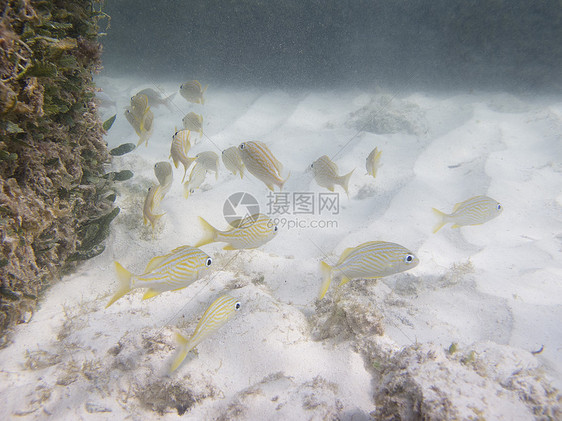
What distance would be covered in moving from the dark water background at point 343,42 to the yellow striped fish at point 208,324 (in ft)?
45.8

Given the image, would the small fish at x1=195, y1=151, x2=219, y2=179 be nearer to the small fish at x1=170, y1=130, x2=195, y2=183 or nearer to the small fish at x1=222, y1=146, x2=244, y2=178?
the small fish at x1=222, y1=146, x2=244, y2=178

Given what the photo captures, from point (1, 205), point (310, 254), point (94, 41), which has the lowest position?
point (310, 254)

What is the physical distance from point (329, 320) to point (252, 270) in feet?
4.87

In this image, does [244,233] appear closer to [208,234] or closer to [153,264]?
[208,234]

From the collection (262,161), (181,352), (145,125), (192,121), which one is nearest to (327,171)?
(262,161)

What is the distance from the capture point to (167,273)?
225 cm

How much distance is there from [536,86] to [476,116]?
5.04 meters

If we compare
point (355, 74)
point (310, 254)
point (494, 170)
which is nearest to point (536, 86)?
point (355, 74)

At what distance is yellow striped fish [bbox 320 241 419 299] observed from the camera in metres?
2.54

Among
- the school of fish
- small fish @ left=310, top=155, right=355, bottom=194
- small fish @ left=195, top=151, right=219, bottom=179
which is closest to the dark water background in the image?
small fish @ left=195, top=151, right=219, bottom=179

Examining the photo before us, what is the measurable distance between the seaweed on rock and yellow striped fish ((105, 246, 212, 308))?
1.12m

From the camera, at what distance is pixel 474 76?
42.4ft

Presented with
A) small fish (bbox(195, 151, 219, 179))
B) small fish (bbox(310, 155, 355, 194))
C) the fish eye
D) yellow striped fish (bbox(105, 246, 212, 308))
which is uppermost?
small fish (bbox(195, 151, 219, 179))

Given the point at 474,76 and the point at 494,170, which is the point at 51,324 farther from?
the point at 474,76
